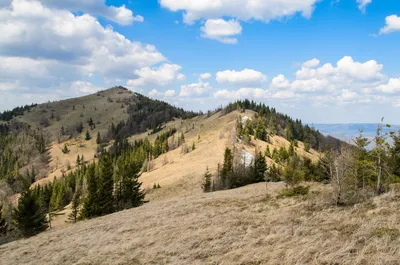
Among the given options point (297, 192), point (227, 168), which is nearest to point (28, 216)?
Answer: point (297, 192)

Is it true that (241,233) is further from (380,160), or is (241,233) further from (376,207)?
(380,160)

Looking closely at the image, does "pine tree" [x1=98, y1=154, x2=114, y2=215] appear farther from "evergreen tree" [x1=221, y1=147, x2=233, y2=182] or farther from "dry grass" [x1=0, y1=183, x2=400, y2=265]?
"evergreen tree" [x1=221, y1=147, x2=233, y2=182]

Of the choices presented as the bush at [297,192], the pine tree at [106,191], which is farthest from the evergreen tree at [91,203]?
the bush at [297,192]

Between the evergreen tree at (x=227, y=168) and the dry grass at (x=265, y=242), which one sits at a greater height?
the dry grass at (x=265, y=242)

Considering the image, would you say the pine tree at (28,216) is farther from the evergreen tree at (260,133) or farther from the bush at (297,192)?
the evergreen tree at (260,133)

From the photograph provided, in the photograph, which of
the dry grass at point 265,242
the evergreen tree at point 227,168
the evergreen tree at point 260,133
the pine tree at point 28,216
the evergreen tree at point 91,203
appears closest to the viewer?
the dry grass at point 265,242

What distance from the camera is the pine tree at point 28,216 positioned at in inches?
1550

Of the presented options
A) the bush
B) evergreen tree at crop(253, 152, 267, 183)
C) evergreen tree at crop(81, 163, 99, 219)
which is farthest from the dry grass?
evergreen tree at crop(253, 152, 267, 183)

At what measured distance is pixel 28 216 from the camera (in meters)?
39.5

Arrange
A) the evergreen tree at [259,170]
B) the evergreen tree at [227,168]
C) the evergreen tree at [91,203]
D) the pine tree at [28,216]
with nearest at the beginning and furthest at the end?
the pine tree at [28,216]
the evergreen tree at [91,203]
the evergreen tree at [227,168]
the evergreen tree at [259,170]

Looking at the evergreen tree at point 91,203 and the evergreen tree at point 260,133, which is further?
the evergreen tree at point 260,133

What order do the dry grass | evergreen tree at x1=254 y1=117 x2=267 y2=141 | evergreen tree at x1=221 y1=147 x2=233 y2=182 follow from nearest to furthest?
the dry grass, evergreen tree at x1=221 y1=147 x2=233 y2=182, evergreen tree at x1=254 y1=117 x2=267 y2=141

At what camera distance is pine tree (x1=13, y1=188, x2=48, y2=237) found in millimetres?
39375

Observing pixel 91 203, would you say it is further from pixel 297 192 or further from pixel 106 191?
pixel 297 192
